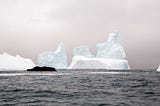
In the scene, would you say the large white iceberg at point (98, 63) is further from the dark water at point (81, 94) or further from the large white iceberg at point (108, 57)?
the dark water at point (81, 94)

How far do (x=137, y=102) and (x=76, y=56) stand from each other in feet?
525

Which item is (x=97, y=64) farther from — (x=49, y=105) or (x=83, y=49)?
(x=49, y=105)

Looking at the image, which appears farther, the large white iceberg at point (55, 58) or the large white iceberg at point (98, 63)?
the large white iceberg at point (55, 58)

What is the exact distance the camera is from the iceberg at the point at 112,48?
17488 centimetres

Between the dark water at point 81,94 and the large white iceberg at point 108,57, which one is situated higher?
the large white iceberg at point 108,57

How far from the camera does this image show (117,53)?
17750 cm

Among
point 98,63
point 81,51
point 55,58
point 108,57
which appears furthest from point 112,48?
point 55,58

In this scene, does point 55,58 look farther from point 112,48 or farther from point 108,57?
point 112,48

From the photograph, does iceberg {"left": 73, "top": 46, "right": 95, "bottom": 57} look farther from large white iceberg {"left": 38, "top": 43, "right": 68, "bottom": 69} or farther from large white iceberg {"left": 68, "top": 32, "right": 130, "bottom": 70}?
large white iceberg {"left": 38, "top": 43, "right": 68, "bottom": 69}

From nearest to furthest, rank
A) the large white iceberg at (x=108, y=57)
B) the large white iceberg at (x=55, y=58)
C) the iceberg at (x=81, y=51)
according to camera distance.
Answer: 1. the large white iceberg at (x=108, y=57)
2. the large white iceberg at (x=55, y=58)
3. the iceberg at (x=81, y=51)

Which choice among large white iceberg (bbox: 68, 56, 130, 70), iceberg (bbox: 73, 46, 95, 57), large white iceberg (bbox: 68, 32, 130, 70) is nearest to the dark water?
large white iceberg (bbox: 68, 32, 130, 70)

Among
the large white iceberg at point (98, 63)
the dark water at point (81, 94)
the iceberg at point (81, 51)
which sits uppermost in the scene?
the iceberg at point (81, 51)

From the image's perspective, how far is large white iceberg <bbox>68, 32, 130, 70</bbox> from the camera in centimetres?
17562

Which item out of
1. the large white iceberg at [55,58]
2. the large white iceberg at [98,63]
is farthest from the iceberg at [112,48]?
the large white iceberg at [55,58]
